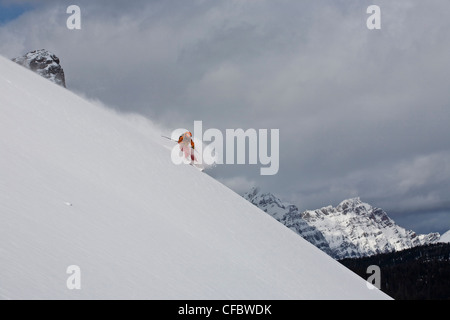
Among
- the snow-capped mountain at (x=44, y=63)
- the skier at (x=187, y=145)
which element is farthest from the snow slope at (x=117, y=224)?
the snow-capped mountain at (x=44, y=63)

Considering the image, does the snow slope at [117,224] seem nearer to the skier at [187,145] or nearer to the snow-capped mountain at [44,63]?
the skier at [187,145]

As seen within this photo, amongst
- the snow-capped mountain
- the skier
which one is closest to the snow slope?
the skier

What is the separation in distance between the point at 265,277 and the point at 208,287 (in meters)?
2.80

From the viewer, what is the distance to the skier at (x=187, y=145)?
21584 mm

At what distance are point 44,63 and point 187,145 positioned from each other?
138m

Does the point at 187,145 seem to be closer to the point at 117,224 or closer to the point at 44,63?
the point at 117,224

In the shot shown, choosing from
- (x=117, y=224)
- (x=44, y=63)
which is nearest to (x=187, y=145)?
(x=117, y=224)

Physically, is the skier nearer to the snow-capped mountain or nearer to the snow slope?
the snow slope

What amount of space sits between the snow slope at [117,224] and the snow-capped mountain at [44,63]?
13221 centimetres

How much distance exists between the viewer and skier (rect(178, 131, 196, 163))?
70.8 feet

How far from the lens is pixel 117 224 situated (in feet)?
39.2
